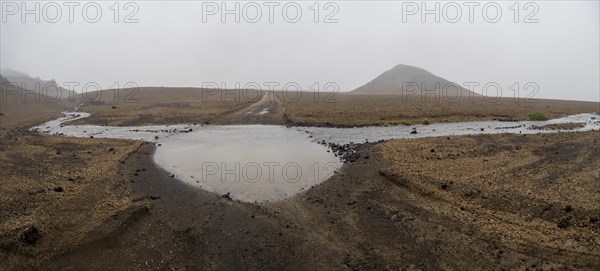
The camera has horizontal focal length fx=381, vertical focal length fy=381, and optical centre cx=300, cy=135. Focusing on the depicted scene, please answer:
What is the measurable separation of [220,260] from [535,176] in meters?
12.0

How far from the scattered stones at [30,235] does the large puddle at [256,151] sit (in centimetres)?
608

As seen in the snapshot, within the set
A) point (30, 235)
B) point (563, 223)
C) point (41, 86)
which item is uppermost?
point (41, 86)

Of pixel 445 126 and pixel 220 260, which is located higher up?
pixel 445 126

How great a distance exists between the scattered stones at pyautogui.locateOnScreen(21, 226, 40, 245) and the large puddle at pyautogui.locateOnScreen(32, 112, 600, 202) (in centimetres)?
608

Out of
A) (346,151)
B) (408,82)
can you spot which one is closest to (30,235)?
(346,151)

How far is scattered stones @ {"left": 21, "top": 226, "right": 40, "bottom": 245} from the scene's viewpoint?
391 inches

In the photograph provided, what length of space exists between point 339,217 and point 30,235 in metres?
8.60

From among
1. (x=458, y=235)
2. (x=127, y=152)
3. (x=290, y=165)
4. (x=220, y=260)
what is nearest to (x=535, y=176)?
(x=458, y=235)

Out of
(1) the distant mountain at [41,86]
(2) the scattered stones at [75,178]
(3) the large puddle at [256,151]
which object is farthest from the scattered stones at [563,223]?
(1) the distant mountain at [41,86]

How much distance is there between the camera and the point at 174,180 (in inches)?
653

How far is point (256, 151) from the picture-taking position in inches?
917

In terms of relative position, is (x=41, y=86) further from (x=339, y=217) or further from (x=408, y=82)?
(x=339, y=217)

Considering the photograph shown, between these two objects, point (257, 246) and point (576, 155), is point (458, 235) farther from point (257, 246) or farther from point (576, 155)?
point (576, 155)


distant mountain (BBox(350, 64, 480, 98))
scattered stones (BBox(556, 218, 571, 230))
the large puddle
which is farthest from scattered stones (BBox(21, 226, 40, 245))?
distant mountain (BBox(350, 64, 480, 98))
